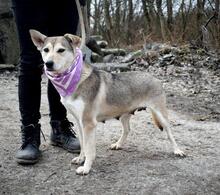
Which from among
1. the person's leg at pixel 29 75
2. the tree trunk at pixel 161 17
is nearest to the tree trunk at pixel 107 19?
the tree trunk at pixel 161 17

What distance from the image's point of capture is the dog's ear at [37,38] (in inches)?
140

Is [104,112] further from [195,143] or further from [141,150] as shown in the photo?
[195,143]

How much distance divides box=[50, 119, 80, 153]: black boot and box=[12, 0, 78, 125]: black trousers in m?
0.35

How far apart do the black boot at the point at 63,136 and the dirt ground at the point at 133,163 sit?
0.23 feet

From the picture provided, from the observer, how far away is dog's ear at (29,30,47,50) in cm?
356

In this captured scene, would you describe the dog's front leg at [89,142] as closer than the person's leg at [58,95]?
Yes

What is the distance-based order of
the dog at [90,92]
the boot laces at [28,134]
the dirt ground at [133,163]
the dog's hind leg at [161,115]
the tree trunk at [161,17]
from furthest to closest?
the tree trunk at [161,17]
the dog's hind leg at [161,115]
the boot laces at [28,134]
the dog at [90,92]
the dirt ground at [133,163]

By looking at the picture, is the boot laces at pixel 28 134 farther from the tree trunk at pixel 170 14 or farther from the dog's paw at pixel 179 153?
the tree trunk at pixel 170 14

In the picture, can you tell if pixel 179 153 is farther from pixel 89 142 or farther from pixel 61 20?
pixel 61 20

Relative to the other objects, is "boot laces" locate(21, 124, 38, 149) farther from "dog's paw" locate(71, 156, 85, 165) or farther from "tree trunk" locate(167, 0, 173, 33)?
"tree trunk" locate(167, 0, 173, 33)

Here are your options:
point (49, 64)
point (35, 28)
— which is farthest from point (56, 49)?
point (35, 28)

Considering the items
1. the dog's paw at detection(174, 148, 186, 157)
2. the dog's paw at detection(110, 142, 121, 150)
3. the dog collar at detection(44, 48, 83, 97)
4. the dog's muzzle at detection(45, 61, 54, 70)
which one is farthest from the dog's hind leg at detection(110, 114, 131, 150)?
the dog's muzzle at detection(45, 61, 54, 70)

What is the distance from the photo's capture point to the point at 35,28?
377 cm

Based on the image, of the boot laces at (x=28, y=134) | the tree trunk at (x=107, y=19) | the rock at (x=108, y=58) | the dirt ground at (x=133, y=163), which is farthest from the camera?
the tree trunk at (x=107, y=19)
